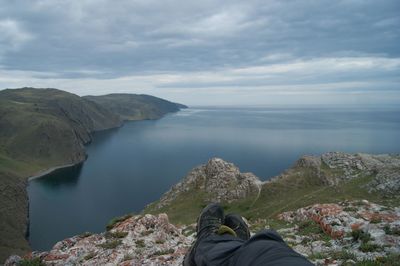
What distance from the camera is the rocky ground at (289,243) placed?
1096 centimetres

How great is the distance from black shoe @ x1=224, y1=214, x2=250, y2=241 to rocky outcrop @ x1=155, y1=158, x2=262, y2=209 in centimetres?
4028

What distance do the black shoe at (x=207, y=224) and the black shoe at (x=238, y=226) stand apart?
0.21m

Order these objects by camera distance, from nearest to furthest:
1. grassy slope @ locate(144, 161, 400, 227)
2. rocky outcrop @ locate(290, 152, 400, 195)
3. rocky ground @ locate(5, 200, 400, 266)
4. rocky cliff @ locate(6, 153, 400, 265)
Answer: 1. rocky ground @ locate(5, 200, 400, 266)
2. rocky cliff @ locate(6, 153, 400, 265)
3. rocky outcrop @ locate(290, 152, 400, 195)
4. grassy slope @ locate(144, 161, 400, 227)

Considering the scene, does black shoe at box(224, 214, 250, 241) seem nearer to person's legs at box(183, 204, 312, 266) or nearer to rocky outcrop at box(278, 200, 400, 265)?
person's legs at box(183, 204, 312, 266)

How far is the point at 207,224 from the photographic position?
8.81 meters

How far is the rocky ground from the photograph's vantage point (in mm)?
10958

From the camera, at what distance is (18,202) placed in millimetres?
132250

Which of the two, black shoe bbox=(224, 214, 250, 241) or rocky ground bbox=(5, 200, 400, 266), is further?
rocky ground bbox=(5, 200, 400, 266)

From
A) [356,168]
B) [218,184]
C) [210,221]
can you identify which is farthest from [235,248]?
[356,168]

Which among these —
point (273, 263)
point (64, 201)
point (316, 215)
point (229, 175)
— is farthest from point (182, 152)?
point (273, 263)

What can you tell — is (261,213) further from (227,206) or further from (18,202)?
(18,202)

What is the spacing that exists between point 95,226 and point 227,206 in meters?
63.9

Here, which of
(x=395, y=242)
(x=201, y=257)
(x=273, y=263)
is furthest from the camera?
(x=395, y=242)

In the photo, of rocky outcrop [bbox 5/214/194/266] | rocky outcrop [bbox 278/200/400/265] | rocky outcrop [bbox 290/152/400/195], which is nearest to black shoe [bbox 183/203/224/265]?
rocky outcrop [bbox 5/214/194/266]
